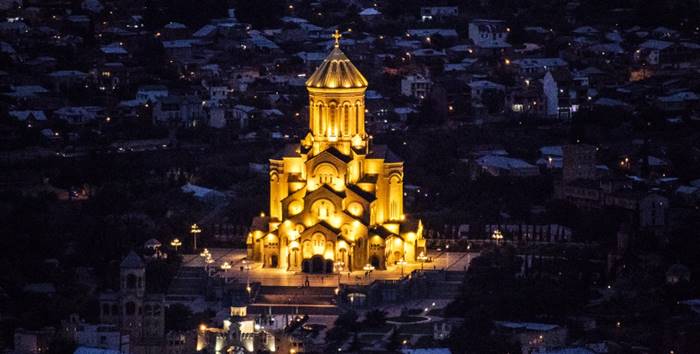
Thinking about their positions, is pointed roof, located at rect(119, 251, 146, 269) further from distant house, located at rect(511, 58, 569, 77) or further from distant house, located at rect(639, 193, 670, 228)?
distant house, located at rect(511, 58, 569, 77)

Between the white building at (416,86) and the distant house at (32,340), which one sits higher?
the white building at (416,86)

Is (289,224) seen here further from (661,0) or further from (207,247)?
(661,0)

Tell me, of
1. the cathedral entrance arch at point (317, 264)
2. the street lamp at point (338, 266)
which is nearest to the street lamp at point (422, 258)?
the street lamp at point (338, 266)

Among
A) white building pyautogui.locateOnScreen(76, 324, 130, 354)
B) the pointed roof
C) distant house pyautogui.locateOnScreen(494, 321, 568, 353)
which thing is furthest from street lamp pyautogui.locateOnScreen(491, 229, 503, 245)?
white building pyautogui.locateOnScreen(76, 324, 130, 354)

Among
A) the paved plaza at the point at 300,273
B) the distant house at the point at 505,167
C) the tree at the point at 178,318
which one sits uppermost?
the distant house at the point at 505,167

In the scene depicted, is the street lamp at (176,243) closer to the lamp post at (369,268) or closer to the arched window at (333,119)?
the arched window at (333,119)

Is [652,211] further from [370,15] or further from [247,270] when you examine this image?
[370,15]

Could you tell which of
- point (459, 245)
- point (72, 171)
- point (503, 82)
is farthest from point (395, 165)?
point (503, 82)

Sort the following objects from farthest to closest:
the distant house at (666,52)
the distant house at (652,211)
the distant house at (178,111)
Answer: the distant house at (666,52) < the distant house at (178,111) < the distant house at (652,211)
